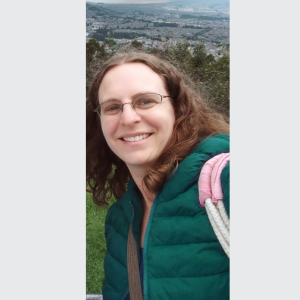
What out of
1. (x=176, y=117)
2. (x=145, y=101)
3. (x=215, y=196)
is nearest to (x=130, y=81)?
(x=145, y=101)

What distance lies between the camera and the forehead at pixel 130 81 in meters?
1.03

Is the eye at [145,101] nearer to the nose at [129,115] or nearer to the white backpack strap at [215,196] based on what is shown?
the nose at [129,115]

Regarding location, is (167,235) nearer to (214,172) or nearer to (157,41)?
(214,172)

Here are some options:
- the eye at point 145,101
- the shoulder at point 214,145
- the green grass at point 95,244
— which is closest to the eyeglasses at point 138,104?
the eye at point 145,101

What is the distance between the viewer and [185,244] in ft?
3.15

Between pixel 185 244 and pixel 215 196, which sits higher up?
pixel 215 196

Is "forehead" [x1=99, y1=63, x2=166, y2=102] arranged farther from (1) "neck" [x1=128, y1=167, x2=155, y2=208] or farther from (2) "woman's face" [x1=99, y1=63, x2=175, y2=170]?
(1) "neck" [x1=128, y1=167, x2=155, y2=208]

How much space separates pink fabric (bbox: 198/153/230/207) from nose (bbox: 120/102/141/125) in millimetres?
226

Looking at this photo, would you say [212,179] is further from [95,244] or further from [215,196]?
[95,244]

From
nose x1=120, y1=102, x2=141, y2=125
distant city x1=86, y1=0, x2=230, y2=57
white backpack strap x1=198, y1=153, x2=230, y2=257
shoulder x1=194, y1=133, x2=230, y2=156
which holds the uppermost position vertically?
distant city x1=86, y1=0, x2=230, y2=57

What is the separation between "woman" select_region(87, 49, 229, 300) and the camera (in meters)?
0.95

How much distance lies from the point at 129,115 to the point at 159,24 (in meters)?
0.31

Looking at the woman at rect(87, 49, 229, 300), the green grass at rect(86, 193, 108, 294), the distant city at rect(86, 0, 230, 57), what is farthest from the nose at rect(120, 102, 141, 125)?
the green grass at rect(86, 193, 108, 294)

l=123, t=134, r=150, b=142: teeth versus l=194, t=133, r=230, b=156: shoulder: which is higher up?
l=123, t=134, r=150, b=142: teeth
